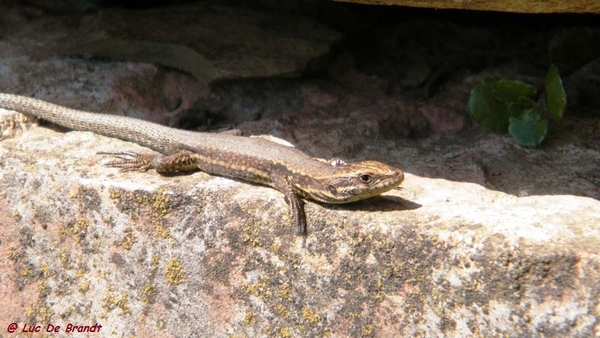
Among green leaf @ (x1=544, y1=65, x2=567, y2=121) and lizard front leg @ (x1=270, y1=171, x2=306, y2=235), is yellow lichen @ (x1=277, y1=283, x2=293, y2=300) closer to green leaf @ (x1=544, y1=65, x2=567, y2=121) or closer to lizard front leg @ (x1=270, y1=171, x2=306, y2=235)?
lizard front leg @ (x1=270, y1=171, x2=306, y2=235)

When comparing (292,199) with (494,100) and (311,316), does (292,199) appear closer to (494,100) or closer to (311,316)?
(311,316)

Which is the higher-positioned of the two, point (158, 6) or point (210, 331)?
point (158, 6)

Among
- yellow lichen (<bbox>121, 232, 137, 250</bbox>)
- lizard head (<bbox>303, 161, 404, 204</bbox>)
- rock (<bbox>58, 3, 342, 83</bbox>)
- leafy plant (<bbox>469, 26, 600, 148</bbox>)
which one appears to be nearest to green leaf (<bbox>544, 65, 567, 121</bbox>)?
leafy plant (<bbox>469, 26, 600, 148</bbox>)

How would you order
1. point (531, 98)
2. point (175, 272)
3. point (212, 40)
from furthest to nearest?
point (212, 40) → point (531, 98) → point (175, 272)

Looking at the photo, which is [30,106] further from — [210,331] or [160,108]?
[210,331]

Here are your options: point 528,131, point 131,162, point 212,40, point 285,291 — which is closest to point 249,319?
point 285,291

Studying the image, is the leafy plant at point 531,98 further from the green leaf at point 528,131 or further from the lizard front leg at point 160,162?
the lizard front leg at point 160,162

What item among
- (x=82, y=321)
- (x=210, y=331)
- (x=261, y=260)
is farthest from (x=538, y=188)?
(x=82, y=321)
